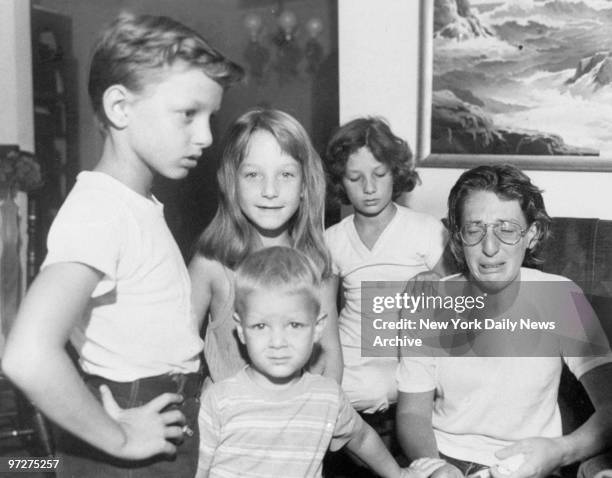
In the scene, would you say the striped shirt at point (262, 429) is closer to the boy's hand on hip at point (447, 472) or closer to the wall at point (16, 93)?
the boy's hand on hip at point (447, 472)

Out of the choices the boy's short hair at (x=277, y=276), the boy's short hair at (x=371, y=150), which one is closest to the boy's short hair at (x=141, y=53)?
the boy's short hair at (x=277, y=276)

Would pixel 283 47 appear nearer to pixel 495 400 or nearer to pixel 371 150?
pixel 371 150

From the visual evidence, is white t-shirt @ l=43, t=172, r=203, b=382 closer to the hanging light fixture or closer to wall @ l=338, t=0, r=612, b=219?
wall @ l=338, t=0, r=612, b=219

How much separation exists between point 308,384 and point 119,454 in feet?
1.24

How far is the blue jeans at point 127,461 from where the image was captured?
1004mm

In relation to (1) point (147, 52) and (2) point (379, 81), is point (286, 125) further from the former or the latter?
(2) point (379, 81)

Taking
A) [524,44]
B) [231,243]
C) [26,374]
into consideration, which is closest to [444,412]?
[231,243]

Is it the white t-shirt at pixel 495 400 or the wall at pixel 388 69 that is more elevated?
the wall at pixel 388 69

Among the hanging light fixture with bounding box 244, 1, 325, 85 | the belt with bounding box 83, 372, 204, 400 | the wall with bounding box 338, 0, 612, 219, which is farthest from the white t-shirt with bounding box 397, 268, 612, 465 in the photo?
the hanging light fixture with bounding box 244, 1, 325, 85

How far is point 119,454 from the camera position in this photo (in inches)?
37.4

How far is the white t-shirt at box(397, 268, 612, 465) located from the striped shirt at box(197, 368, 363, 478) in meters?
0.30

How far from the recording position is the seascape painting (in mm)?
2152

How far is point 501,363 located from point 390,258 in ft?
2.09

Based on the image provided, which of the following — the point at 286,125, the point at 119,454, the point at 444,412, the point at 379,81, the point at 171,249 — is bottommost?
the point at 444,412
